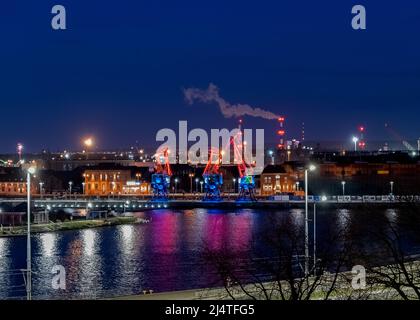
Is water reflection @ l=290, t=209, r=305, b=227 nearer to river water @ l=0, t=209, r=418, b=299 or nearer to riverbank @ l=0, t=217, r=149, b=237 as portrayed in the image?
river water @ l=0, t=209, r=418, b=299

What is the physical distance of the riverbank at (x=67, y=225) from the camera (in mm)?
13559

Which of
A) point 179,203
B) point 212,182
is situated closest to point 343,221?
point 179,203

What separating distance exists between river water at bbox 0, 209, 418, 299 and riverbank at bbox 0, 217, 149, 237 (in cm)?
46

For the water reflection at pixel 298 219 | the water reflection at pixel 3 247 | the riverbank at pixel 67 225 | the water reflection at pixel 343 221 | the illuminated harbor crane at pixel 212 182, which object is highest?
the illuminated harbor crane at pixel 212 182

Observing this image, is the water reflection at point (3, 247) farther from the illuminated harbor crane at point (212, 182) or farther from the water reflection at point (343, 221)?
the illuminated harbor crane at point (212, 182)

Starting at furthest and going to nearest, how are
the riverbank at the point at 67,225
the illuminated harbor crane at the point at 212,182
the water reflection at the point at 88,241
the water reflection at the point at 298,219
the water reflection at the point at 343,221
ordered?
1. the illuminated harbor crane at the point at 212,182
2. the riverbank at the point at 67,225
3. the water reflection at the point at 298,219
4. the water reflection at the point at 88,241
5. the water reflection at the point at 343,221

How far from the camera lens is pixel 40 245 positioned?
37.9 feet

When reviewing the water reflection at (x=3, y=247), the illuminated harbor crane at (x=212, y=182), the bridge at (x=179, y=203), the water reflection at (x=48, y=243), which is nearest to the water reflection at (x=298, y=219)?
the bridge at (x=179, y=203)

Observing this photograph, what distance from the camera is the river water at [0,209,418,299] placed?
727cm

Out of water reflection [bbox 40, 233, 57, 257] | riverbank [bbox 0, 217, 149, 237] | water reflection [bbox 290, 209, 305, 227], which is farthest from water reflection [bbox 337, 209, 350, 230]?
riverbank [bbox 0, 217, 149, 237]

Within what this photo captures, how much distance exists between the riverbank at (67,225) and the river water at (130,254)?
0.46 meters

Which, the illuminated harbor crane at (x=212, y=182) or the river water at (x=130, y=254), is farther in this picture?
the illuminated harbor crane at (x=212, y=182)

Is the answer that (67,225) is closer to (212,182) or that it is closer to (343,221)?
(343,221)
